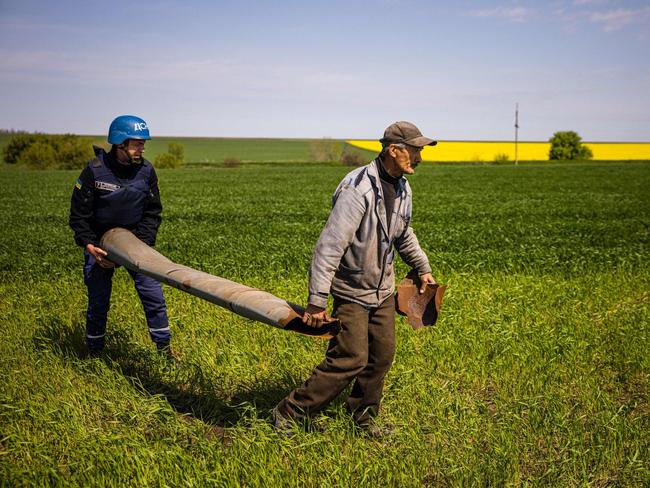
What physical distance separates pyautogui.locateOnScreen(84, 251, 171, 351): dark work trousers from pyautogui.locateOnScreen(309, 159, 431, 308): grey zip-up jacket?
234 centimetres

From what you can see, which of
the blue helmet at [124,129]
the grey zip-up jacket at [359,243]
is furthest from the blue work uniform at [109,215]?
the grey zip-up jacket at [359,243]

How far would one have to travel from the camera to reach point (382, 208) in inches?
154

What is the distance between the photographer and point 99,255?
5.21 metres

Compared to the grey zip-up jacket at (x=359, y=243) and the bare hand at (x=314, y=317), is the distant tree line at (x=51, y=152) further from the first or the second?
the bare hand at (x=314, y=317)

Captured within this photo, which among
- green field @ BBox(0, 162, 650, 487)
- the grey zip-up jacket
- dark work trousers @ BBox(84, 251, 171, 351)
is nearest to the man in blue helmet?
dark work trousers @ BBox(84, 251, 171, 351)

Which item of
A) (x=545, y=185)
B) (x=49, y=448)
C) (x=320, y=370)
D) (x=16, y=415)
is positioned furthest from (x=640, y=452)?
(x=545, y=185)

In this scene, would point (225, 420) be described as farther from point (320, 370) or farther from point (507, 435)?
point (507, 435)

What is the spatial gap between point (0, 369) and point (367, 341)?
3532mm

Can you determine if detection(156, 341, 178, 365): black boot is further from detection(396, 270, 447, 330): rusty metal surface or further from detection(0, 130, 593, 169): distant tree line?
detection(0, 130, 593, 169): distant tree line

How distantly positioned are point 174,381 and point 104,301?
3.35 ft

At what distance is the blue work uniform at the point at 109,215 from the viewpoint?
5.29 metres

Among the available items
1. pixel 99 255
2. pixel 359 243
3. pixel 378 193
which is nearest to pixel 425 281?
pixel 359 243

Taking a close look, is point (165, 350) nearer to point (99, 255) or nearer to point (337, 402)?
point (99, 255)

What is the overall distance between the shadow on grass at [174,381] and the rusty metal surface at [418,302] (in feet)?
4.34
